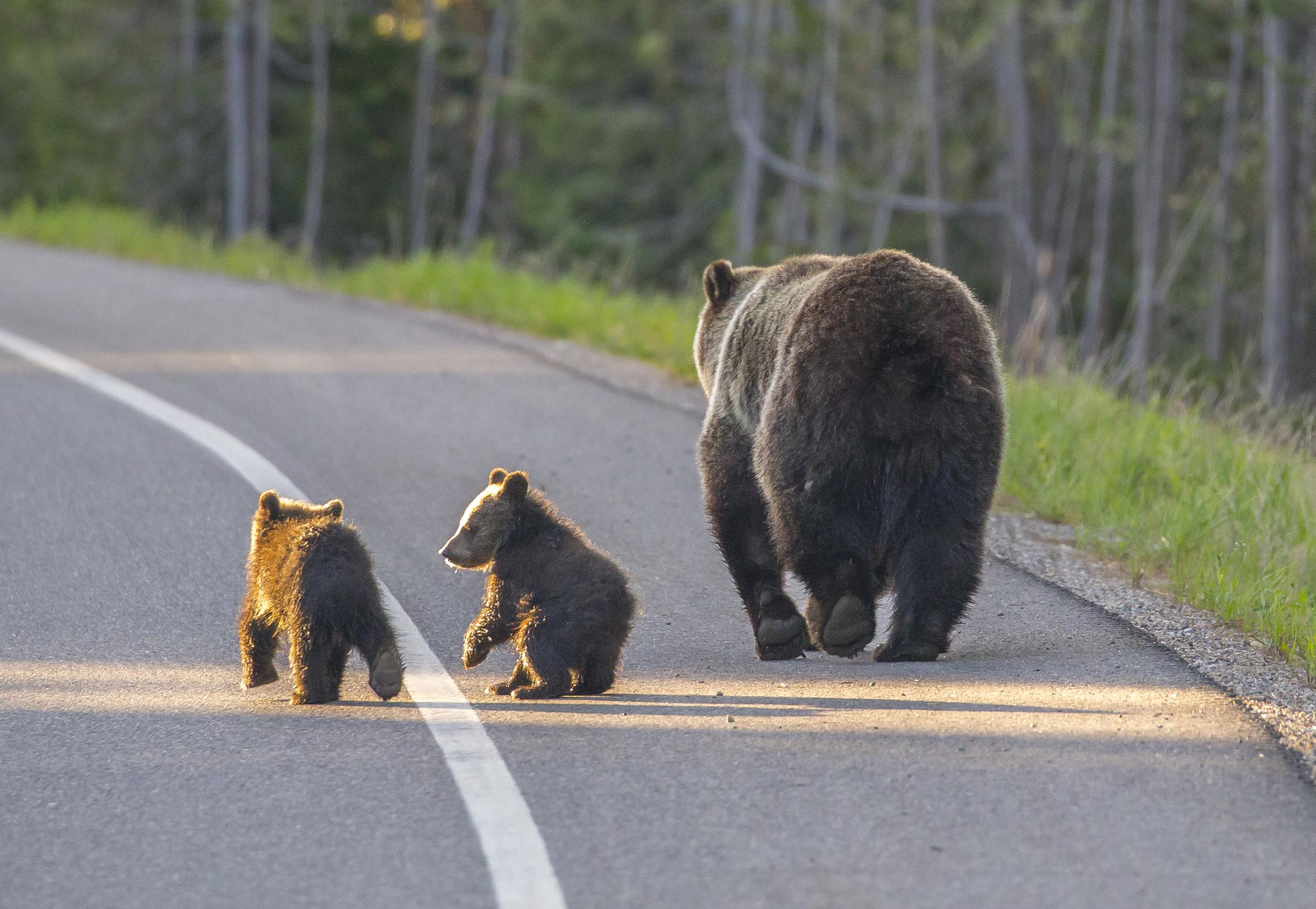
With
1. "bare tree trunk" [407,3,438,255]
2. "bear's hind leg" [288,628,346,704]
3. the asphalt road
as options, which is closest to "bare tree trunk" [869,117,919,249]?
"bare tree trunk" [407,3,438,255]

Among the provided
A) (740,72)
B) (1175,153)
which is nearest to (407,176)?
(740,72)

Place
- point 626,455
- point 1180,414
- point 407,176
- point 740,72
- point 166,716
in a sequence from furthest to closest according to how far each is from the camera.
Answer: point 407,176
point 740,72
point 1180,414
point 626,455
point 166,716

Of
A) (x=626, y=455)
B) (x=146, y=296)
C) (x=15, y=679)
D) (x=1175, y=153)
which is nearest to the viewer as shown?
(x=15, y=679)

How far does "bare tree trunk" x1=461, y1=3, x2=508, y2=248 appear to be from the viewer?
41.2 metres

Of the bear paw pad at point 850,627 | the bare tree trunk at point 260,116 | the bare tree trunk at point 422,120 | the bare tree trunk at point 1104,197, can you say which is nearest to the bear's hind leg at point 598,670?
the bear paw pad at point 850,627

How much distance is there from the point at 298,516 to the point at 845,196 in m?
29.2

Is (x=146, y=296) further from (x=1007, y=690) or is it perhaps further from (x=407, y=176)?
(x=407, y=176)

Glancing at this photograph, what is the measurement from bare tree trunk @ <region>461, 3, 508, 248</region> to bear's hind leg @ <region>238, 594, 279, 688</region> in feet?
116

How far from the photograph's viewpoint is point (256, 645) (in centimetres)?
571

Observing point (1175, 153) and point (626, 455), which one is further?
point (1175, 153)

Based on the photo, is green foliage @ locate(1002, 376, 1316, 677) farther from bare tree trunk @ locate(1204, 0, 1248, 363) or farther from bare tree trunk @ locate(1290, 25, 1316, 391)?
bare tree trunk @ locate(1204, 0, 1248, 363)

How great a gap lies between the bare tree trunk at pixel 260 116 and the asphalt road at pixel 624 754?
32.8m

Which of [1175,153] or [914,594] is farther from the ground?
[1175,153]

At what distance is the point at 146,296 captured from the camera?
16734 millimetres
